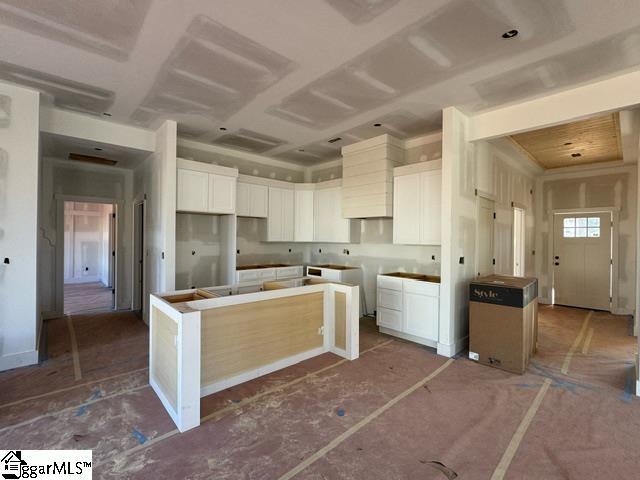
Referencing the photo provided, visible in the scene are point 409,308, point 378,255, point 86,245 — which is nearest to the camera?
point 409,308

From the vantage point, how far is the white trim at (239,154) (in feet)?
17.2

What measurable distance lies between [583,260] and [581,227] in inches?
26.5

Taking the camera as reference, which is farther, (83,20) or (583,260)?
(583,260)

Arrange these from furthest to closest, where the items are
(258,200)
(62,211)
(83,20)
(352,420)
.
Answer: (258,200), (62,211), (352,420), (83,20)

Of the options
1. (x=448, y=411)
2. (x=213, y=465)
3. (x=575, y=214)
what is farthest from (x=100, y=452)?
(x=575, y=214)

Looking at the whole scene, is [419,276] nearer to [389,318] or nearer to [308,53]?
[389,318]

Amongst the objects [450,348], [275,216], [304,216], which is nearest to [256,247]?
[275,216]

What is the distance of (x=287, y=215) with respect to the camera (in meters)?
6.18

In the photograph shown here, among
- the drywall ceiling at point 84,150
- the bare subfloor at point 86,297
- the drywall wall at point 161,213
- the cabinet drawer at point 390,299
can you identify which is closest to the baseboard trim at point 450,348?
the cabinet drawer at point 390,299

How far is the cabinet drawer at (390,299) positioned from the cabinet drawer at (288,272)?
1999mm

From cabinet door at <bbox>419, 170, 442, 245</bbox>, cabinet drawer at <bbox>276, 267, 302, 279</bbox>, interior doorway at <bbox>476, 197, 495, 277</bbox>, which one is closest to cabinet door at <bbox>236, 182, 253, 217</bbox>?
cabinet drawer at <bbox>276, 267, 302, 279</bbox>

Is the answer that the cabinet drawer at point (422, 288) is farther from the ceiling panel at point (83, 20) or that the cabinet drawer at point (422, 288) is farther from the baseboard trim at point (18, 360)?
the baseboard trim at point (18, 360)

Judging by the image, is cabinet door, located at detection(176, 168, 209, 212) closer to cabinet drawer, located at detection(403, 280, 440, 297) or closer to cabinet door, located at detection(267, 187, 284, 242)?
cabinet door, located at detection(267, 187, 284, 242)

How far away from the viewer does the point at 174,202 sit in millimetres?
4285
